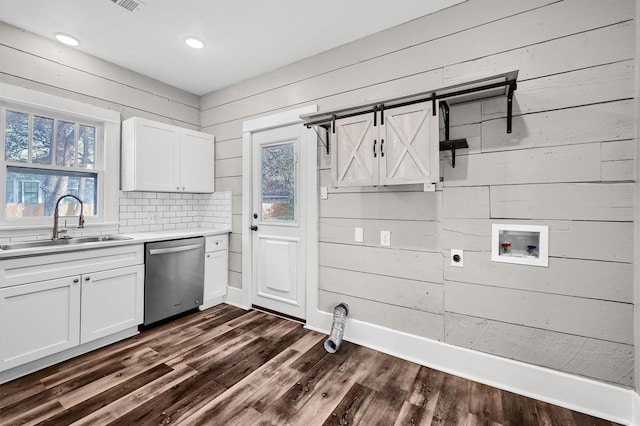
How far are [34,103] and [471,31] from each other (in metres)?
3.70

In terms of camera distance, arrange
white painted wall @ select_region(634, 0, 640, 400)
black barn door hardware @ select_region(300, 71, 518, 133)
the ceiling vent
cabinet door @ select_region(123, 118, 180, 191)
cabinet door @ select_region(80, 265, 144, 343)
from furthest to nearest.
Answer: cabinet door @ select_region(123, 118, 180, 191) < cabinet door @ select_region(80, 265, 144, 343) < the ceiling vent < black barn door hardware @ select_region(300, 71, 518, 133) < white painted wall @ select_region(634, 0, 640, 400)

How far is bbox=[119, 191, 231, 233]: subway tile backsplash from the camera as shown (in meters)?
3.32

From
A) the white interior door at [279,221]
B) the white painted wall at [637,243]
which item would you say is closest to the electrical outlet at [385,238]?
the white interior door at [279,221]

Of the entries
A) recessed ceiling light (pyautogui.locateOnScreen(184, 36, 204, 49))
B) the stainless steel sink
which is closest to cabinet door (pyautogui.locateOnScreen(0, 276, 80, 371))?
the stainless steel sink

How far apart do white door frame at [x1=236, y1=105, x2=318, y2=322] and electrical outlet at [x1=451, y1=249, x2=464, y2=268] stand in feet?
4.14

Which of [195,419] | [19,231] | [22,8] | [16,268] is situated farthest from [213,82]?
[195,419]

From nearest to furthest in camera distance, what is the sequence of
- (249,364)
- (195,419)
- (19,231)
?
(195,419) → (249,364) → (19,231)

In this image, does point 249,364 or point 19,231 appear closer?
point 249,364

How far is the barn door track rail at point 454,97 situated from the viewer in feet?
5.95

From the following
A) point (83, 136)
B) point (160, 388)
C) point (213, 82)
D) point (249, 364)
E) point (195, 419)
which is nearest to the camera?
point (195, 419)

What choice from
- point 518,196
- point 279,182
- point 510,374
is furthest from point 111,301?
point 518,196

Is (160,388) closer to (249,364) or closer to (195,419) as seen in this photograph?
(195,419)

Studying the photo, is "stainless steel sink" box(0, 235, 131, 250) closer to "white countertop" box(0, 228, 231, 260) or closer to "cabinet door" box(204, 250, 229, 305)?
"white countertop" box(0, 228, 231, 260)

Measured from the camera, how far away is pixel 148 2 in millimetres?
2236
